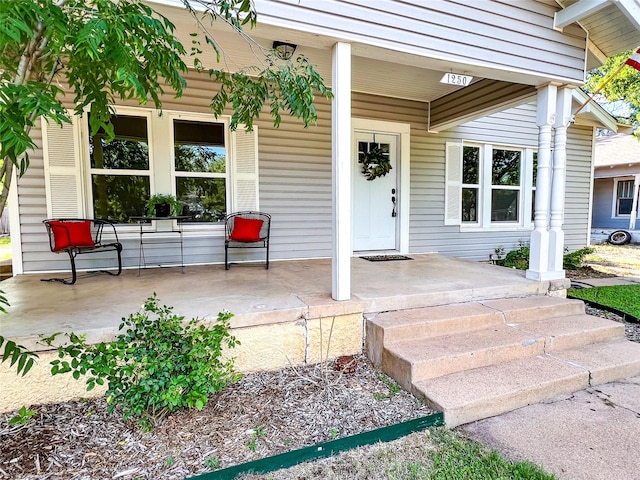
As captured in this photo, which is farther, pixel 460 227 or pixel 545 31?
pixel 460 227

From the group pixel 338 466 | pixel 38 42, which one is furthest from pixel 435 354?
pixel 38 42

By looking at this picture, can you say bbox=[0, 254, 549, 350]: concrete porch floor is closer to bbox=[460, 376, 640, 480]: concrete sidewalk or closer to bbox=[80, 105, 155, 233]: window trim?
bbox=[80, 105, 155, 233]: window trim

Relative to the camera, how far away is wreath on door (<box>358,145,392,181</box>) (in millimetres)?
5293

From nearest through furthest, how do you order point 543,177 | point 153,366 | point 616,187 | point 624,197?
point 153,366 → point 543,177 → point 624,197 → point 616,187

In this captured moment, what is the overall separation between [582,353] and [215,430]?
2640 mm

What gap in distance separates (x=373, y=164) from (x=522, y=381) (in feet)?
12.1

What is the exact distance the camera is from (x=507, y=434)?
189cm

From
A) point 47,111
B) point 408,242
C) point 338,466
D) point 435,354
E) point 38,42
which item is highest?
point 38,42

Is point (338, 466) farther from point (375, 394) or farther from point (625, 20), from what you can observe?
point (625, 20)

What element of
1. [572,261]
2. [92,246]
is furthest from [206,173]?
[572,261]

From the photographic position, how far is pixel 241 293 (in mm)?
2998

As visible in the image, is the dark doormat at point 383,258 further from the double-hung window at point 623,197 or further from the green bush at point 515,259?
the double-hung window at point 623,197

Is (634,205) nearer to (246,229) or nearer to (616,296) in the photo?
(616,296)

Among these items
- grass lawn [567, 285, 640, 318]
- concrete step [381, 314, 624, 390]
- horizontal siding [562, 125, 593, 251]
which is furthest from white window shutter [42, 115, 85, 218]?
horizontal siding [562, 125, 593, 251]
